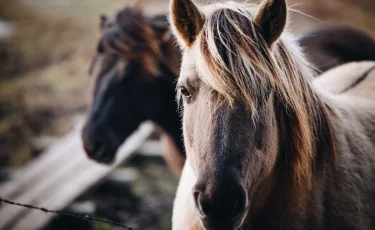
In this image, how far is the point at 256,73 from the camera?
1.62 m

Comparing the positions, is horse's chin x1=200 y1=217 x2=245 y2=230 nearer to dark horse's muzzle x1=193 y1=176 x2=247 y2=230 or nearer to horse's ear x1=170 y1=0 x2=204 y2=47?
dark horse's muzzle x1=193 y1=176 x2=247 y2=230

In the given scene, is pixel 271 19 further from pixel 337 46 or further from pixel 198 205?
pixel 337 46

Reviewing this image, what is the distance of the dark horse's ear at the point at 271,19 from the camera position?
1.65 m

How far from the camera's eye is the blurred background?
182 inches

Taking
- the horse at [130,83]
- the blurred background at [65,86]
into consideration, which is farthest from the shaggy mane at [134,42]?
the blurred background at [65,86]

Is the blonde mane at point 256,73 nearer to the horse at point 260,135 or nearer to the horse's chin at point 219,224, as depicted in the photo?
the horse at point 260,135

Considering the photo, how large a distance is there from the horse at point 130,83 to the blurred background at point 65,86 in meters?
0.32

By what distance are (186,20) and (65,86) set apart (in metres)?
6.47

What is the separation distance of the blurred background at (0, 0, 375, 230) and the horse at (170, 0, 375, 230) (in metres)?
0.60

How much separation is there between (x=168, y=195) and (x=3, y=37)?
7.13 metres

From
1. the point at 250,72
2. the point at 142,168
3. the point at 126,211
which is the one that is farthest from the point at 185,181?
the point at 142,168

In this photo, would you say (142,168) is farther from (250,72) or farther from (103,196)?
(250,72)

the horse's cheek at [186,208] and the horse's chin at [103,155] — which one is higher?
the horse's cheek at [186,208]

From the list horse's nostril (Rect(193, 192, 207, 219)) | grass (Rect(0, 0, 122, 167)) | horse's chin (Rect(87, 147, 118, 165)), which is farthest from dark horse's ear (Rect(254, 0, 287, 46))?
grass (Rect(0, 0, 122, 167))
